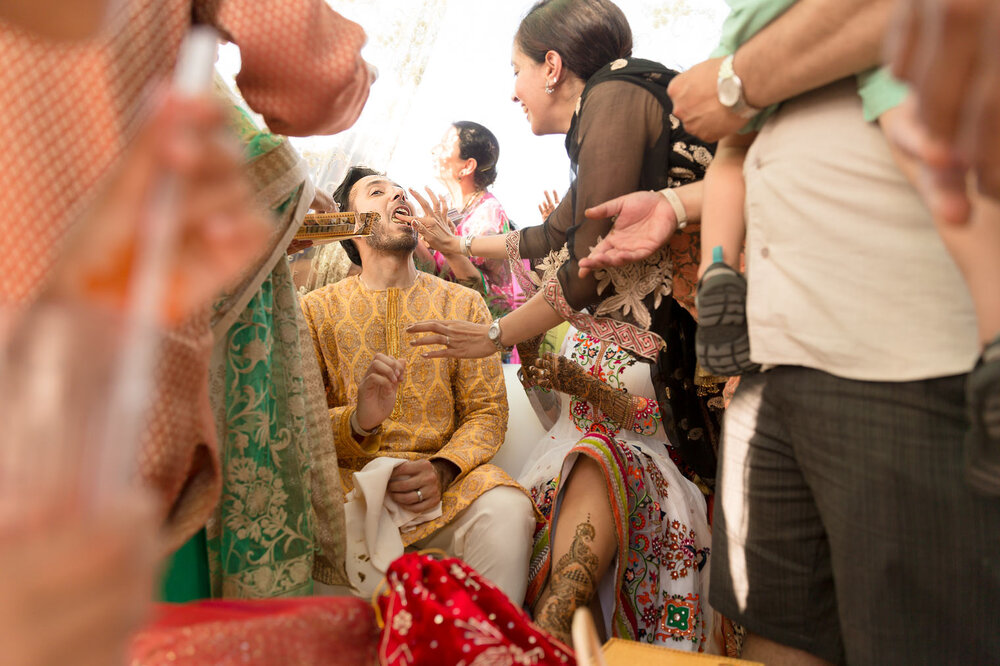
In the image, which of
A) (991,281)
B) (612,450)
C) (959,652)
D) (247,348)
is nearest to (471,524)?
(612,450)

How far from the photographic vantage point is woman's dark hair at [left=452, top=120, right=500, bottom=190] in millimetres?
2986

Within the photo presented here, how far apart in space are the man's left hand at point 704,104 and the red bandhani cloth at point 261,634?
66 cm

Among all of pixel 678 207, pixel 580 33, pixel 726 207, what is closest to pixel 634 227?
pixel 678 207

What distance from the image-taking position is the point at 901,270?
685mm

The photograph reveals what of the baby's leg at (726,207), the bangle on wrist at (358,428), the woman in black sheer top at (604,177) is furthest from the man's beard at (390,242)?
the baby's leg at (726,207)

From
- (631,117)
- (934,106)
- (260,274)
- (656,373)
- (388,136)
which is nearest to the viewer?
(934,106)

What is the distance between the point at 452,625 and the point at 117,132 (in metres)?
0.54

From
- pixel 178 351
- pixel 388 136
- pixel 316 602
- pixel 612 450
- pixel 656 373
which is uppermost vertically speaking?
pixel 388 136

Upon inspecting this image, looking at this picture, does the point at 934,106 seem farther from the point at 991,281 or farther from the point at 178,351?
the point at 178,351

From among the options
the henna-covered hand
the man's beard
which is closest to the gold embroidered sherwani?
the man's beard

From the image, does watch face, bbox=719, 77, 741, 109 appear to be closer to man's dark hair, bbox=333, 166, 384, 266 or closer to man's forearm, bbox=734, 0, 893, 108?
man's forearm, bbox=734, 0, 893, 108

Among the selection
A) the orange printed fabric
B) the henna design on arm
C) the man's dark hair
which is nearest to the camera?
the orange printed fabric

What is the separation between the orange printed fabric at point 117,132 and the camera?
1.56 feet

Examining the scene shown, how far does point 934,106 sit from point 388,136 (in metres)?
2.51
